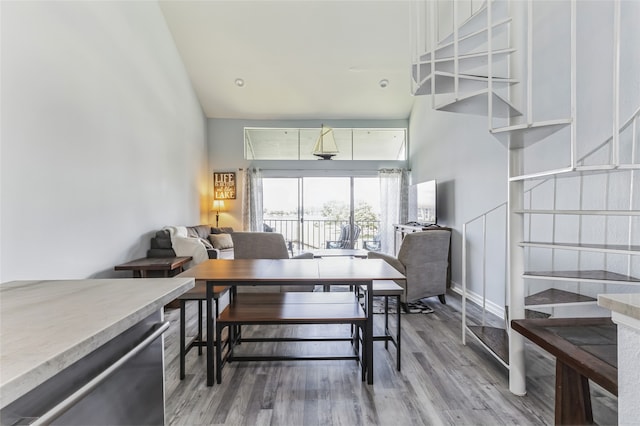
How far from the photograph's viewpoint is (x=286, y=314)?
2.00 m

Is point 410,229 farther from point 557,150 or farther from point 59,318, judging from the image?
point 59,318

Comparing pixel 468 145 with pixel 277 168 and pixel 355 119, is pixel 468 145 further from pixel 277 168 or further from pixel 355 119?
pixel 277 168

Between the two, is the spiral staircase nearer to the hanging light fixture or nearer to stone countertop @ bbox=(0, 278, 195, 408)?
stone countertop @ bbox=(0, 278, 195, 408)

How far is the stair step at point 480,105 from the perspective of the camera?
5.86ft

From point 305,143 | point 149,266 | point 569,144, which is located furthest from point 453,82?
point 305,143

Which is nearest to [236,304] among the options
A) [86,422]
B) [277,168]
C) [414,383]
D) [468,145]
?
[414,383]

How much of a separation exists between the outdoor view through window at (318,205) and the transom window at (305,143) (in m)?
0.54

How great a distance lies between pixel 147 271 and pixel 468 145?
4.29 m

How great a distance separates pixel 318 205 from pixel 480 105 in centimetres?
507

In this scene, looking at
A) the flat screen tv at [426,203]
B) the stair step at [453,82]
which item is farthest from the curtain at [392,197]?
the stair step at [453,82]

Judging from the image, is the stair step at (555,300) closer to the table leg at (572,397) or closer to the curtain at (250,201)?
the table leg at (572,397)

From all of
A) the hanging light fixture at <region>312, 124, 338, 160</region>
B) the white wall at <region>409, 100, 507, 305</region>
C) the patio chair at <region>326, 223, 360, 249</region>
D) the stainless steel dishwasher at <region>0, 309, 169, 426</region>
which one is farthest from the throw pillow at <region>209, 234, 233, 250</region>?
the stainless steel dishwasher at <region>0, 309, 169, 426</region>

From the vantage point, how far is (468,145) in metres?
3.84

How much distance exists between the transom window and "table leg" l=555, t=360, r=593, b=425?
5.82 metres
